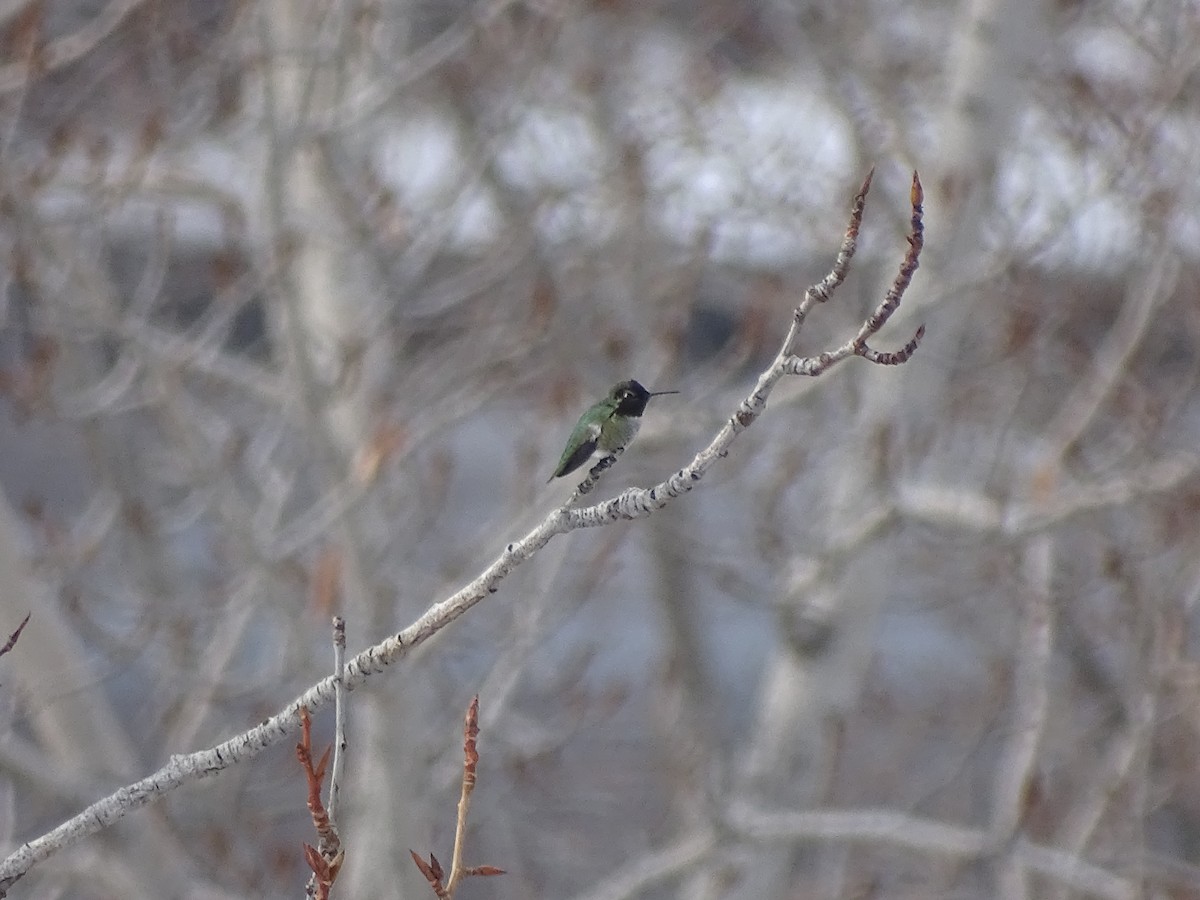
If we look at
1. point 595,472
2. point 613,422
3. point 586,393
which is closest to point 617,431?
point 613,422

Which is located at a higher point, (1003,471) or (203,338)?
(203,338)

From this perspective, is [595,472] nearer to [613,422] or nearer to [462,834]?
[613,422]

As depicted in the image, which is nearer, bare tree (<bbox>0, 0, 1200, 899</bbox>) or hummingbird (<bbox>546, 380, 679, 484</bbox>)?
hummingbird (<bbox>546, 380, 679, 484</bbox>)

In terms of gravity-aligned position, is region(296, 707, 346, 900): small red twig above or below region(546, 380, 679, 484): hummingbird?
below

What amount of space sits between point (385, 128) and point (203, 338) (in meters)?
2.00

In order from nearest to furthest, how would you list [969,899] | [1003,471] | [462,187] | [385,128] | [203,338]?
[203,338] → [462,187] → [1003,471] → [385,128] → [969,899]

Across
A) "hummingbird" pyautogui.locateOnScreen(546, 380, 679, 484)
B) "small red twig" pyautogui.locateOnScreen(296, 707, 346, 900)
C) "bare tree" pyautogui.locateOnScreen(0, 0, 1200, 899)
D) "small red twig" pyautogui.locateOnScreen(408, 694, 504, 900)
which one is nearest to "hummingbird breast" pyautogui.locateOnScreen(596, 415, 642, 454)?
"hummingbird" pyautogui.locateOnScreen(546, 380, 679, 484)

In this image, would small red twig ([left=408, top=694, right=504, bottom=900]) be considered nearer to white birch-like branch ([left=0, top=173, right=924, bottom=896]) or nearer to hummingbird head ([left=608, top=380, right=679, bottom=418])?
white birch-like branch ([left=0, top=173, right=924, bottom=896])

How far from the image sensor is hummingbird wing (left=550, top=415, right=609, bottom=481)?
10.7 feet

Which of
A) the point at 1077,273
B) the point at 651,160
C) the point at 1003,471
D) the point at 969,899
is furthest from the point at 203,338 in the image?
the point at 969,899

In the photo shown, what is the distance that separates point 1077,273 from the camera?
24.9ft

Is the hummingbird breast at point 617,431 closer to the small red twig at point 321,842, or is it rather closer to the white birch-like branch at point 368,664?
the white birch-like branch at point 368,664

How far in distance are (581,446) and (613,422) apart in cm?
13

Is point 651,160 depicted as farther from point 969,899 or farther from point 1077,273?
point 969,899
